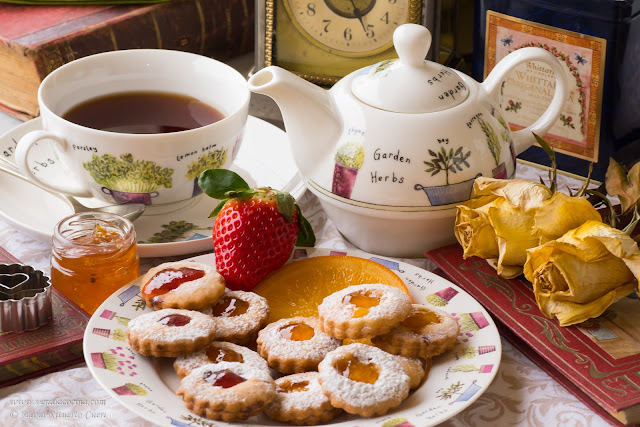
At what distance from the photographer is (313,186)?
1.01m

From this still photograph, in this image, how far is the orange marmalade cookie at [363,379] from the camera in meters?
0.72

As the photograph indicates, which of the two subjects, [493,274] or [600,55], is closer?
[493,274]

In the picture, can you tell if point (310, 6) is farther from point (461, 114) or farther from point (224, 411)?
point (224, 411)

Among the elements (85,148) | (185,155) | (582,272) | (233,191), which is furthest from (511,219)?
(85,148)

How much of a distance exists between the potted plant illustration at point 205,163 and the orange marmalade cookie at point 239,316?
0.74ft

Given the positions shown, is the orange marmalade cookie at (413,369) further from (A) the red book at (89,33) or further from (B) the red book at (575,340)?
(A) the red book at (89,33)

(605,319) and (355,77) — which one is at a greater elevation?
(355,77)

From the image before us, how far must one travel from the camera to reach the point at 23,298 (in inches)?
33.2

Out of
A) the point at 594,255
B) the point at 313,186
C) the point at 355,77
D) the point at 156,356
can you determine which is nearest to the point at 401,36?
the point at 355,77

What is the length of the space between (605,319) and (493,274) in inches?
5.3

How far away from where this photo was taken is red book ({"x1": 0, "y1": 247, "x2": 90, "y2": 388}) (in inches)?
31.9

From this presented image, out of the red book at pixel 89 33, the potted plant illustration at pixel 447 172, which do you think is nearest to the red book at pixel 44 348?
the potted plant illustration at pixel 447 172

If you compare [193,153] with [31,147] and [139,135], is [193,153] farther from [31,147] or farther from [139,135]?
[31,147]

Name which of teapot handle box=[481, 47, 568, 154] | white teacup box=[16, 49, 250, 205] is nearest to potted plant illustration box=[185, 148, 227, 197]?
white teacup box=[16, 49, 250, 205]
